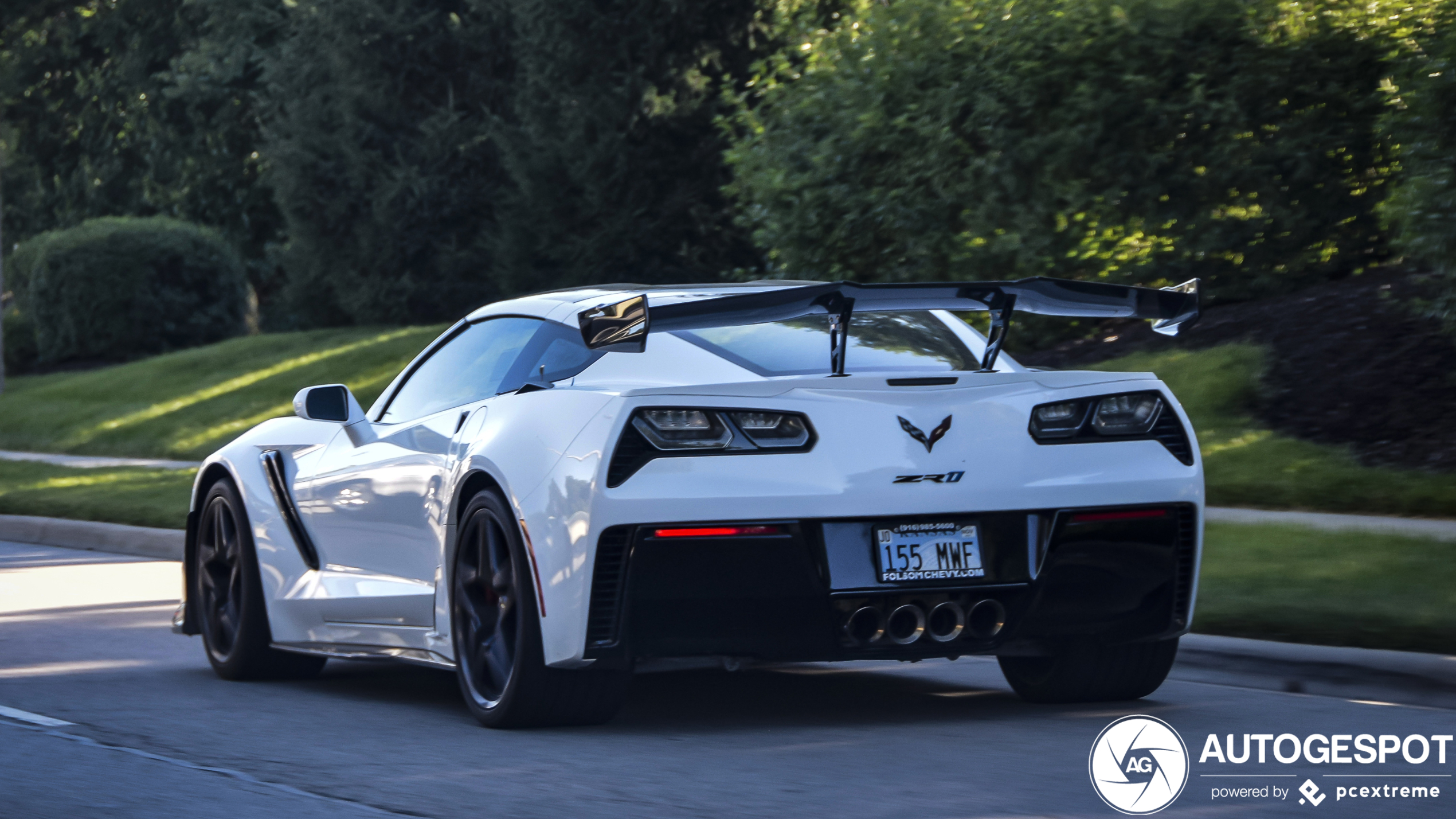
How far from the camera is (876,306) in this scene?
598cm

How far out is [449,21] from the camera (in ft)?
109

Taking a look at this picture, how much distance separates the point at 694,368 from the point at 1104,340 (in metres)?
10.2

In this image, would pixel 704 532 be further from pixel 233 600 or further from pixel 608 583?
pixel 233 600

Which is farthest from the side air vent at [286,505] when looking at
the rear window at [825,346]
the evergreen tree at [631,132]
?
the evergreen tree at [631,132]

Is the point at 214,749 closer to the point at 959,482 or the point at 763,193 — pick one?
the point at 959,482

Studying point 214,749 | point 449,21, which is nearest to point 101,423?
point 449,21

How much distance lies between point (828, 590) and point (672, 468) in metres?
0.58

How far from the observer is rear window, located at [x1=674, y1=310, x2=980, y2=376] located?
629 cm

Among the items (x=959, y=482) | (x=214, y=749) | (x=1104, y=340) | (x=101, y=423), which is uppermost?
→ (x=959, y=482)

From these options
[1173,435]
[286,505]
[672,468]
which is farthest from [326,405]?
[1173,435]

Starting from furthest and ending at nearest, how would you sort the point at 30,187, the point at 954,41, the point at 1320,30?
the point at 30,187 < the point at 954,41 < the point at 1320,30

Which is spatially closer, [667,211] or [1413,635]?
[1413,635]

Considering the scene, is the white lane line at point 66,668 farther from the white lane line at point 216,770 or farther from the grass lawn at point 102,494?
the grass lawn at point 102,494

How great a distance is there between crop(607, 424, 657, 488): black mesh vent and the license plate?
28.7 inches
